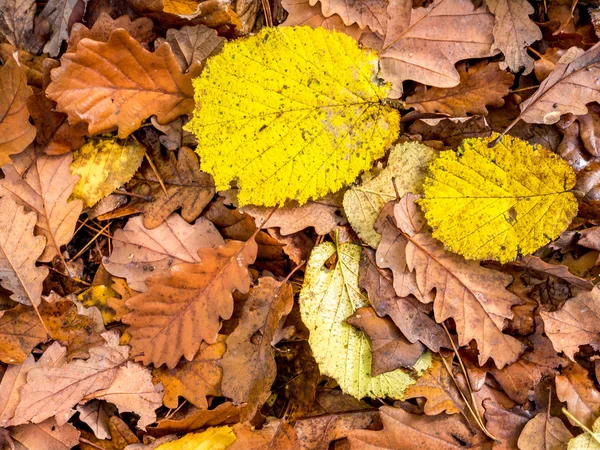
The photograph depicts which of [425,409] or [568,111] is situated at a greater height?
[568,111]

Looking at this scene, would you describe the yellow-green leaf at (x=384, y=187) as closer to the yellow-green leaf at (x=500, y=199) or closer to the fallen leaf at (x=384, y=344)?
the yellow-green leaf at (x=500, y=199)

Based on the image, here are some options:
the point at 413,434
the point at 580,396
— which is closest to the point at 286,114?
the point at 413,434

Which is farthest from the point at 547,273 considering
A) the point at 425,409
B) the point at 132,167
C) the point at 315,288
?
the point at 132,167

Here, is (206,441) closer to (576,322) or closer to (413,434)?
(413,434)

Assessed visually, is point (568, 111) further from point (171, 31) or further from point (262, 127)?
point (171, 31)

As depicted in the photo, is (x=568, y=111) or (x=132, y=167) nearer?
(x=568, y=111)
